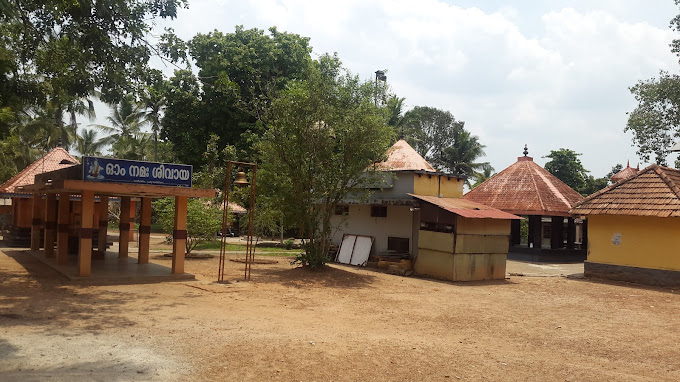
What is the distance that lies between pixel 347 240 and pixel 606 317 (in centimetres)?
1076

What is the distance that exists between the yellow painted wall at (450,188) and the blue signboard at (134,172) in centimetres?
860

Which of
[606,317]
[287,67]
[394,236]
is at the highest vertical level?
[287,67]

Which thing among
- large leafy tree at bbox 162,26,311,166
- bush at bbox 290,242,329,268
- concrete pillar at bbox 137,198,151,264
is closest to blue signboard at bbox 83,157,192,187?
concrete pillar at bbox 137,198,151,264

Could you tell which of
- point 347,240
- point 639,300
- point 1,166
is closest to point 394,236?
point 347,240

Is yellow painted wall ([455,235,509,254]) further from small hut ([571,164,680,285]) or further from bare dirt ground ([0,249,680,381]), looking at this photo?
small hut ([571,164,680,285])

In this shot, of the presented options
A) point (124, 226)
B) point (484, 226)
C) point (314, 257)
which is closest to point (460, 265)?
point (484, 226)

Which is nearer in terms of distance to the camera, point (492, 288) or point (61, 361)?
point (61, 361)

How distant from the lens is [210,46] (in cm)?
3008

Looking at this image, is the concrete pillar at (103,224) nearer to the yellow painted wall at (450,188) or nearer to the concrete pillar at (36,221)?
the concrete pillar at (36,221)

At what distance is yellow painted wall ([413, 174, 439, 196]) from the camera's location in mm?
17375

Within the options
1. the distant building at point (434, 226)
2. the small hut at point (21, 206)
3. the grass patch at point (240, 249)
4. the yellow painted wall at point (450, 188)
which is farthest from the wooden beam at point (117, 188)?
the grass patch at point (240, 249)

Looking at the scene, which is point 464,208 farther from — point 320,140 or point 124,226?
point 124,226

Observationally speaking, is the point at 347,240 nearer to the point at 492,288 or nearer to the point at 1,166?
the point at 492,288

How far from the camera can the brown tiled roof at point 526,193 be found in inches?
923
